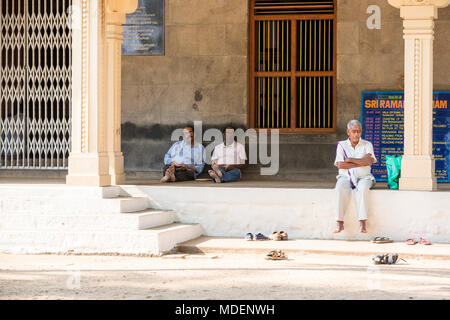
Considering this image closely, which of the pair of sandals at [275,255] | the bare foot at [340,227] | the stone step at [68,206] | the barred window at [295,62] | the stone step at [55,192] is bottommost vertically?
the pair of sandals at [275,255]

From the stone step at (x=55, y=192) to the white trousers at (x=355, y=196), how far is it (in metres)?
3.03

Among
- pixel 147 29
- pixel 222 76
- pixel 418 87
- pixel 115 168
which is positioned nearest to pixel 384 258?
pixel 418 87

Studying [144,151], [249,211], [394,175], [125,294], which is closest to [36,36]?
[144,151]

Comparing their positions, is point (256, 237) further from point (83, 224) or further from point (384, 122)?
point (384, 122)

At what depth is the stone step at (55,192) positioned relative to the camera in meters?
10.6

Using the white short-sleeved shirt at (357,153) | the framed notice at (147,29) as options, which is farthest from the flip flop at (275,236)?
the framed notice at (147,29)

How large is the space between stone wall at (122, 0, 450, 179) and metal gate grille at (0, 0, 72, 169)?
3.88 feet

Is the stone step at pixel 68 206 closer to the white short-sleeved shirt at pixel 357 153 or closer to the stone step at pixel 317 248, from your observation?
the stone step at pixel 317 248

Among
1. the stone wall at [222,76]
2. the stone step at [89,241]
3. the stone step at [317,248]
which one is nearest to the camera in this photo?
the stone step at [317,248]

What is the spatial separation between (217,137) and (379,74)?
294 centimetres

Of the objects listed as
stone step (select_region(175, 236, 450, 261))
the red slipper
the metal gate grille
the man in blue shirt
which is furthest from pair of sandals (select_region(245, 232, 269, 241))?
the metal gate grille

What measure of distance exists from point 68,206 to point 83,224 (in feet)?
1.72

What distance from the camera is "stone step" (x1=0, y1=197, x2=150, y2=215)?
10.3m

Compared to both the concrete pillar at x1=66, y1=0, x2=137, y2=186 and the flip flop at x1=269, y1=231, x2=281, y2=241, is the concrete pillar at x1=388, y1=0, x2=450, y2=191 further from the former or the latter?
the concrete pillar at x1=66, y1=0, x2=137, y2=186
